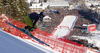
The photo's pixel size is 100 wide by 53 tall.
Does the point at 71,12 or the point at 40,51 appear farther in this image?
the point at 71,12

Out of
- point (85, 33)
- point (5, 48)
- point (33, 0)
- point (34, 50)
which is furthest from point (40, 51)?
point (33, 0)

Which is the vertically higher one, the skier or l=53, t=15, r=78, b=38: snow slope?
the skier

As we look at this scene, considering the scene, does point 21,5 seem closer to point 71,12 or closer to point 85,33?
point 85,33

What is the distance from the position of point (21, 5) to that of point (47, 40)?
10982mm

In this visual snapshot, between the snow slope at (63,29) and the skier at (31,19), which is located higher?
the skier at (31,19)

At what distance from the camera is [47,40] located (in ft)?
24.4

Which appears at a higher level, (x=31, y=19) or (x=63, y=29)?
(x=31, y=19)

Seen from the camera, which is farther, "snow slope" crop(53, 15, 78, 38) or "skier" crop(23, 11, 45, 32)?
"snow slope" crop(53, 15, 78, 38)

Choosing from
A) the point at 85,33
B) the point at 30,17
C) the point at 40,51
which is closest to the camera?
the point at 40,51

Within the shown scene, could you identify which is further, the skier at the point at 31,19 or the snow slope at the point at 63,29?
the snow slope at the point at 63,29

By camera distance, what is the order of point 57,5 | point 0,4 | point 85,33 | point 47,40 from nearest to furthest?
point 47,40 → point 0,4 → point 85,33 → point 57,5

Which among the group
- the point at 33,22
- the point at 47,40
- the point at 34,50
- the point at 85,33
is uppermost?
the point at 33,22

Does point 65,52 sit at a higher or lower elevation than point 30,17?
lower

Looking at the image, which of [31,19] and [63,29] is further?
[63,29]
